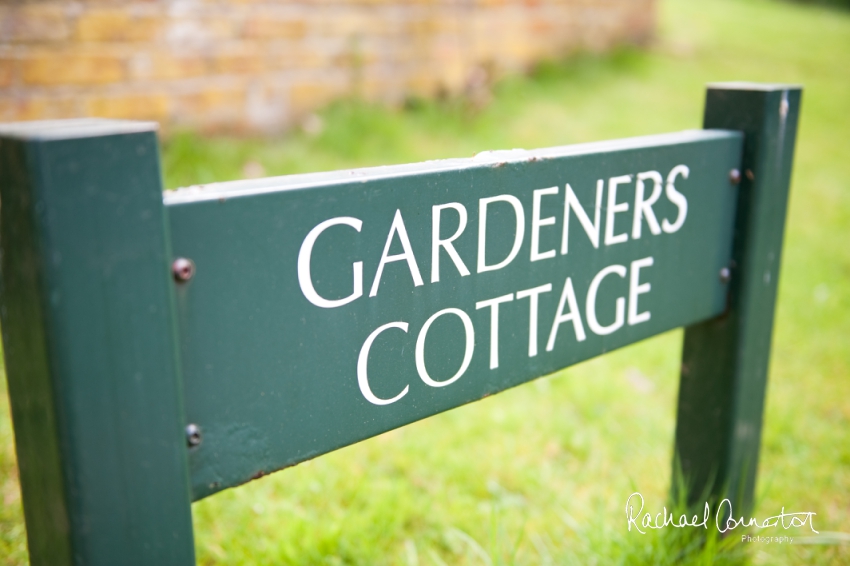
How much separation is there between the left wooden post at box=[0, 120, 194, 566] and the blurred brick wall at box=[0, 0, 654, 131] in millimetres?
2307

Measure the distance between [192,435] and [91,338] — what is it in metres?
0.19

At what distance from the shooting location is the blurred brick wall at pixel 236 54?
278 centimetres

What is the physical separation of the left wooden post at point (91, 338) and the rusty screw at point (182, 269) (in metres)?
0.04

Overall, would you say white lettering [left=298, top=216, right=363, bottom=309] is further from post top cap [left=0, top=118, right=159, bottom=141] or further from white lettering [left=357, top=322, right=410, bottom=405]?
post top cap [left=0, top=118, right=159, bottom=141]

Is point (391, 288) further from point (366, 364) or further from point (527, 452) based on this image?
point (527, 452)

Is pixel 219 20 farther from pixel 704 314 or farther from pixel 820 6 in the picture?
pixel 820 6

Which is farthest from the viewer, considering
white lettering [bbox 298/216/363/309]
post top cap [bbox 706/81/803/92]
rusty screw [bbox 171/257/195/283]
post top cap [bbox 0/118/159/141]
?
post top cap [bbox 706/81/803/92]

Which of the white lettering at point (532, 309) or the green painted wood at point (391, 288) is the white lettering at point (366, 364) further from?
the white lettering at point (532, 309)

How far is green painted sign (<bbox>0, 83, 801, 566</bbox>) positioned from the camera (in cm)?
75

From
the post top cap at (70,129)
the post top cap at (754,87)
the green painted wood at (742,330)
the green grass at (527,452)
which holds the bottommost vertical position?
the green grass at (527,452)

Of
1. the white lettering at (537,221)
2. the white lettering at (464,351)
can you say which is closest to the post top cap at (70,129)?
the white lettering at (464,351)

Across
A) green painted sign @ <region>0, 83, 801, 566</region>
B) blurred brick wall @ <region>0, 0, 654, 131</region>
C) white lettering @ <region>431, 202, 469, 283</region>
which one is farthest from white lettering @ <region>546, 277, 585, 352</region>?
blurred brick wall @ <region>0, 0, 654, 131</region>

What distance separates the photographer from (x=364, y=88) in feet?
12.9

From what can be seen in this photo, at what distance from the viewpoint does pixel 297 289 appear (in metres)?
0.94
